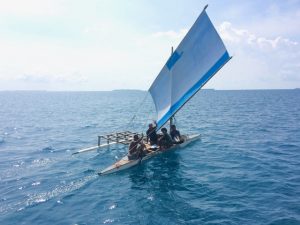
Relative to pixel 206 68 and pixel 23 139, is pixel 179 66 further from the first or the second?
pixel 23 139

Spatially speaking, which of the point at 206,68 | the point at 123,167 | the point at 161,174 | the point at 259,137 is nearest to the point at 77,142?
the point at 123,167

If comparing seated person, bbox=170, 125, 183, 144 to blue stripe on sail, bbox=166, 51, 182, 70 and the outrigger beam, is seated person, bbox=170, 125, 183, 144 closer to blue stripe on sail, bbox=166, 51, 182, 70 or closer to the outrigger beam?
the outrigger beam

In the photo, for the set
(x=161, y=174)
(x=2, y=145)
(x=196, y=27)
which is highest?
(x=196, y=27)

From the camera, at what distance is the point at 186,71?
77.6 feet

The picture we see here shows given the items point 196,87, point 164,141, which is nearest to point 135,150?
point 164,141

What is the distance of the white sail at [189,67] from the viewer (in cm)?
2236

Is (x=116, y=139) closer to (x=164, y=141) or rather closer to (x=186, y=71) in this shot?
Result: (x=164, y=141)

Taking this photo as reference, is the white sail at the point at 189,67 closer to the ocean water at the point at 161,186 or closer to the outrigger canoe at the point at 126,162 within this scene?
the outrigger canoe at the point at 126,162

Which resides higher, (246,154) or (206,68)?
(206,68)

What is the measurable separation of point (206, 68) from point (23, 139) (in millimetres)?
26403

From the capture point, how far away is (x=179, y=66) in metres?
23.5

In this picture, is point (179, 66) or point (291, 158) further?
point (291, 158)

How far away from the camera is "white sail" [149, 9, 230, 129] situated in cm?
2236

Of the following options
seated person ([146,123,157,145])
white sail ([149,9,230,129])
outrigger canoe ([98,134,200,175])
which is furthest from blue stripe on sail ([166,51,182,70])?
outrigger canoe ([98,134,200,175])
